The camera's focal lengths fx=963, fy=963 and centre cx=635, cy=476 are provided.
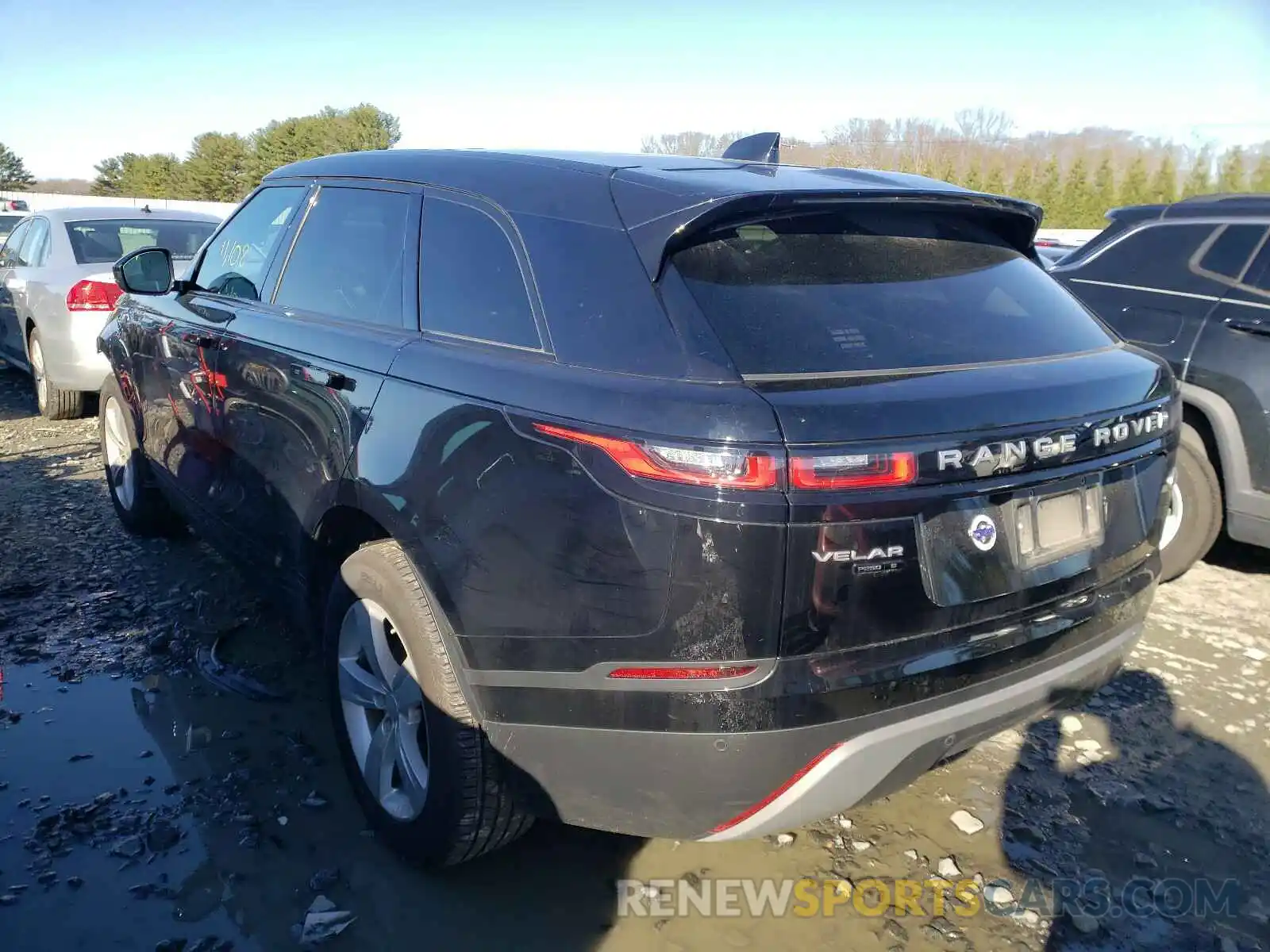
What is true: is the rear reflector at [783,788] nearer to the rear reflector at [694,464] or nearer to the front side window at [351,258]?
the rear reflector at [694,464]

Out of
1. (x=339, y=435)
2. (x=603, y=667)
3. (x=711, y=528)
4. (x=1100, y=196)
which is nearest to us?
(x=711, y=528)

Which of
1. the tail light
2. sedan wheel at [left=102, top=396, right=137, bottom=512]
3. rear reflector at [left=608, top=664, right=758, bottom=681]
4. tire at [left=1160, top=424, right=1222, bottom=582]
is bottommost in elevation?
tire at [left=1160, top=424, right=1222, bottom=582]

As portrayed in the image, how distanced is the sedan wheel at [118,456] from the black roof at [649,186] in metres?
2.66

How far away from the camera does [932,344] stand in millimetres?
2234

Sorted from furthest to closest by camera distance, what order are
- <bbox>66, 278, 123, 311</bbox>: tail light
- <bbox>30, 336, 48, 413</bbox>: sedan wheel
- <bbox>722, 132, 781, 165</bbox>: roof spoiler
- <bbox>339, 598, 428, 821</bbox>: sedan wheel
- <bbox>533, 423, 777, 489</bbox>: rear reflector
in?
<bbox>30, 336, 48, 413</bbox>: sedan wheel < <bbox>66, 278, 123, 311</bbox>: tail light < <bbox>722, 132, 781, 165</bbox>: roof spoiler < <bbox>339, 598, 428, 821</bbox>: sedan wheel < <bbox>533, 423, 777, 489</bbox>: rear reflector

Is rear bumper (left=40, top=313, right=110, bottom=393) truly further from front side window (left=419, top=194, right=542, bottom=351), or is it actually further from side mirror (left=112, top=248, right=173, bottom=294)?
front side window (left=419, top=194, right=542, bottom=351)

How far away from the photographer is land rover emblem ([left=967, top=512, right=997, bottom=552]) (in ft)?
6.60

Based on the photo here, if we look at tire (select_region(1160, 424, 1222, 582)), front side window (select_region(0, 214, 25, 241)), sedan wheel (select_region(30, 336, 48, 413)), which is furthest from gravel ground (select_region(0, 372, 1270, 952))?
front side window (select_region(0, 214, 25, 241))

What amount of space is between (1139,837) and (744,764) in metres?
1.59

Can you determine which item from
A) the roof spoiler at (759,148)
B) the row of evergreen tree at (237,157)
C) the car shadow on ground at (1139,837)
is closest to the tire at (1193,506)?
the car shadow on ground at (1139,837)

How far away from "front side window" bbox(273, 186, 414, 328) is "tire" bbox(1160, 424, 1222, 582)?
370 cm

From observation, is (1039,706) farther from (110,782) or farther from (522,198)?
(110,782)

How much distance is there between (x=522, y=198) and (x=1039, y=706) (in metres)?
1.80

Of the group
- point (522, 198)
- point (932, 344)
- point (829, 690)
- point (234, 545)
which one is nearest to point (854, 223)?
point (932, 344)
